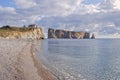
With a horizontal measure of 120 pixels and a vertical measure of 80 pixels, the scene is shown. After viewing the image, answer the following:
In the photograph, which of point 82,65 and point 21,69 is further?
point 82,65

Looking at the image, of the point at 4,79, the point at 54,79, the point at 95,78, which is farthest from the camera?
the point at 95,78

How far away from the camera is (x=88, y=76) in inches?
1180

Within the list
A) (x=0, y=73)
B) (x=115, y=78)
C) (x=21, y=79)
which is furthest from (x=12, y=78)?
(x=115, y=78)

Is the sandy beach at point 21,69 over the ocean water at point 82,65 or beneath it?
over

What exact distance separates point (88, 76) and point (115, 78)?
3.26 metres

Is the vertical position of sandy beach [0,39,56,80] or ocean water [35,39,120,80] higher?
sandy beach [0,39,56,80]

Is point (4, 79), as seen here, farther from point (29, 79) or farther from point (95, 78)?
point (95, 78)

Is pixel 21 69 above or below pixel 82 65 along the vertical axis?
above

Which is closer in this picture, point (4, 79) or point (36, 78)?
point (4, 79)

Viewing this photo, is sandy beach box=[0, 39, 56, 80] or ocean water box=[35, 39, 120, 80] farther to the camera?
ocean water box=[35, 39, 120, 80]

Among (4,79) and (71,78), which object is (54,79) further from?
(4,79)

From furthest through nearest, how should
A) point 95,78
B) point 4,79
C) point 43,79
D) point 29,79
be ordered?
1. point 95,78
2. point 43,79
3. point 29,79
4. point 4,79

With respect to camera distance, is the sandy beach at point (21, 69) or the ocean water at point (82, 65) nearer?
the sandy beach at point (21, 69)

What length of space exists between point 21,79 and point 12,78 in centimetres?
79
